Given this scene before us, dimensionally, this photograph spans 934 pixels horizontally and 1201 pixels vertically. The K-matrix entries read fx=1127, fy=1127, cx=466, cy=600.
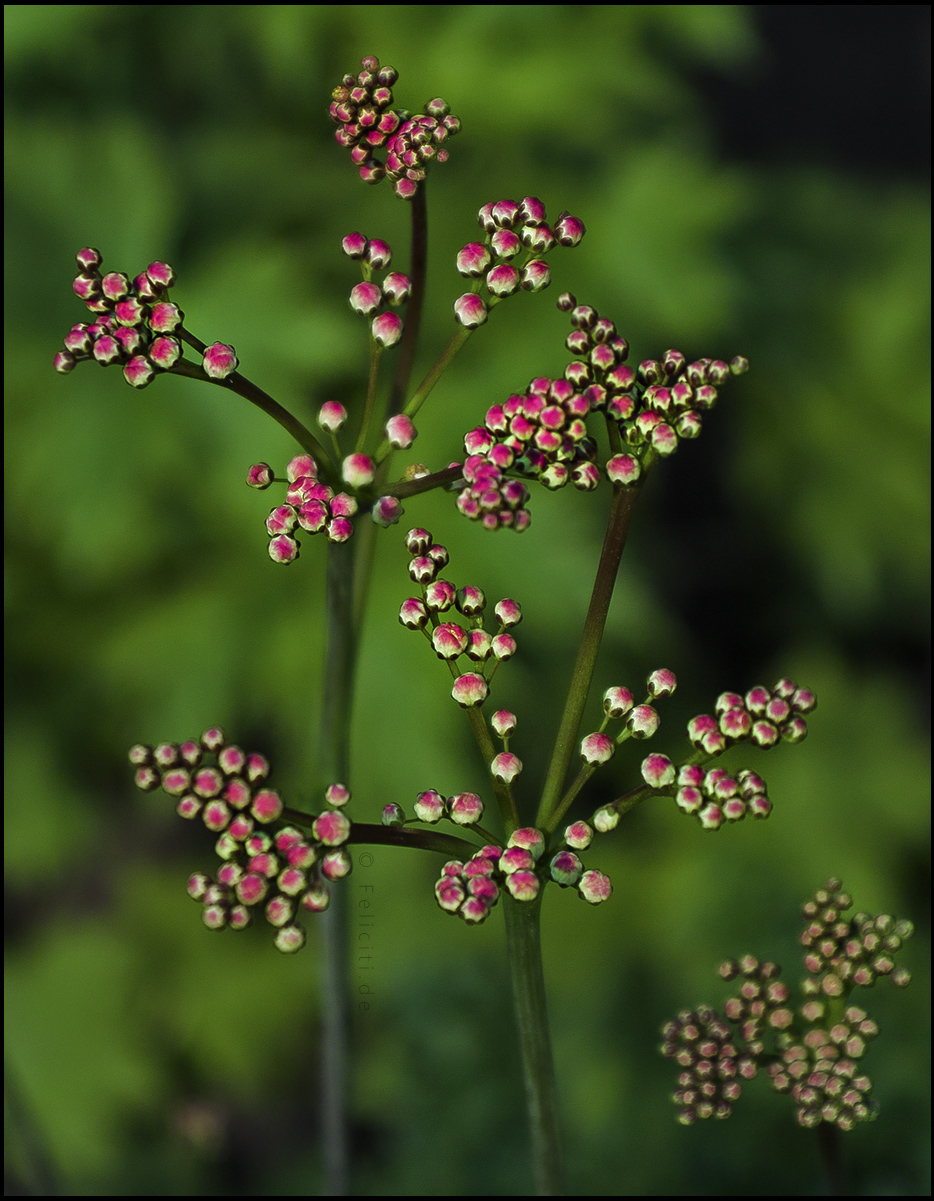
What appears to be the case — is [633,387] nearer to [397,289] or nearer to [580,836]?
[397,289]

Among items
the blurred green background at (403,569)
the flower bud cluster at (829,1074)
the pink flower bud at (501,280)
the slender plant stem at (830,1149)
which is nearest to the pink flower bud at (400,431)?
the pink flower bud at (501,280)

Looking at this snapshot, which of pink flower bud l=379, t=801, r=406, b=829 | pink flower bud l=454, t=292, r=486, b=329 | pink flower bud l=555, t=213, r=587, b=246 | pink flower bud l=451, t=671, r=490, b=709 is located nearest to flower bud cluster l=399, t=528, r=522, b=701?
pink flower bud l=451, t=671, r=490, b=709

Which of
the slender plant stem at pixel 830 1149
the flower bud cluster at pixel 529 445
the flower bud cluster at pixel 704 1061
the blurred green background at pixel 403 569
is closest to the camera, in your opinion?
the flower bud cluster at pixel 529 445

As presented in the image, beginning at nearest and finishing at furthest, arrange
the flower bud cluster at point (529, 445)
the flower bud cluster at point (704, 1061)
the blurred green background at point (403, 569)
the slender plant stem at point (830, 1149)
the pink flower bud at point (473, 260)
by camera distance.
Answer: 1. the flower bud cluster at point (529, 445)
2. the pink flower bud at point (473, 260)
3. the flower bud cluster at point (704, 1061)
4. the slender plant stem at point (830, 1149)
5. the blurred green background at point (403, 569)

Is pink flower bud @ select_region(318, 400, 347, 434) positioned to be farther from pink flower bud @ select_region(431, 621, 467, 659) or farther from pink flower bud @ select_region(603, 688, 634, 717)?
pink flower bud @ select_region(603, 688, 634, 717)

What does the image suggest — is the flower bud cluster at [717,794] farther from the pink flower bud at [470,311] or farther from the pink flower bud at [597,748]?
the pink flower bud at [470,311]

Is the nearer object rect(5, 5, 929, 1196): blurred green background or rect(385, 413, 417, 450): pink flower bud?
rect(385, 413, 417, 450): pink flower bud

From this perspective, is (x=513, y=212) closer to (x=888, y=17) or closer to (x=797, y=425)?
(x=797, y=425)
